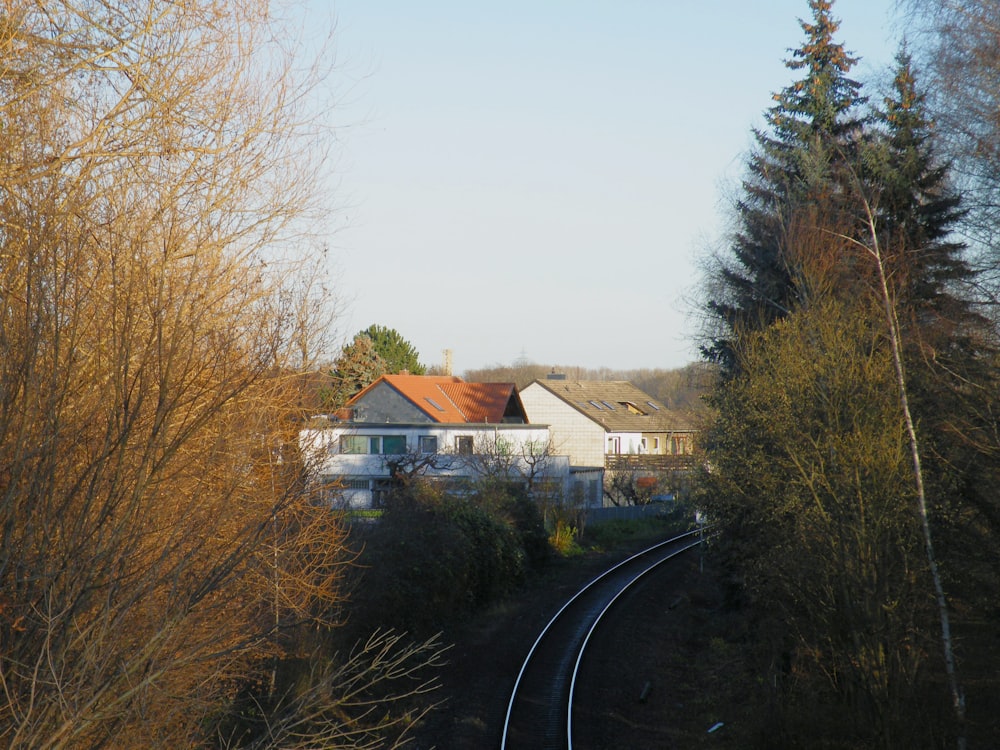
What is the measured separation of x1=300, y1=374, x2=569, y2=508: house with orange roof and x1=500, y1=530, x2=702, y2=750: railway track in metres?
6.07

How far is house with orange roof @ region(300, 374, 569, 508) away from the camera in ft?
113

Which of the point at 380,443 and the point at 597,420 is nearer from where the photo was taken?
the point at 380,443

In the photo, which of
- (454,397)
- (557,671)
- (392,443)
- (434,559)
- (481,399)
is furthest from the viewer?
(454,397)

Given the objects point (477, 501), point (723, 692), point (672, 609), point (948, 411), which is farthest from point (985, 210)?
point (477, 501)

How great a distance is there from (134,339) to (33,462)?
90cm

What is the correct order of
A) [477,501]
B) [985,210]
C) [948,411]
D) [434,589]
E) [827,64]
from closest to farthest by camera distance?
[948,411] → [985,210] → [434,589] → [827,64] → [477,501]

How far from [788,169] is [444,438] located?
23303 millimetres

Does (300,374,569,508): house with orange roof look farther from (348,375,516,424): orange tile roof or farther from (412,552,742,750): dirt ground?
(412,552,742,750): dirt ground

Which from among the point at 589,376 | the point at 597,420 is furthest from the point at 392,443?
the point at 589,376

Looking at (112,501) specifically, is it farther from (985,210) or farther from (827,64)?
(827,64)

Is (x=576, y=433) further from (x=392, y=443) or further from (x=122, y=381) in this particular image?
(x=122, y=381)

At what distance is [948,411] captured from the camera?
13234 mm

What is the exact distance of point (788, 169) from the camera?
22281mm

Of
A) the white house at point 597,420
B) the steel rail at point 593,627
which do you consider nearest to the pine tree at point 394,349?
the white house at point 597,420
